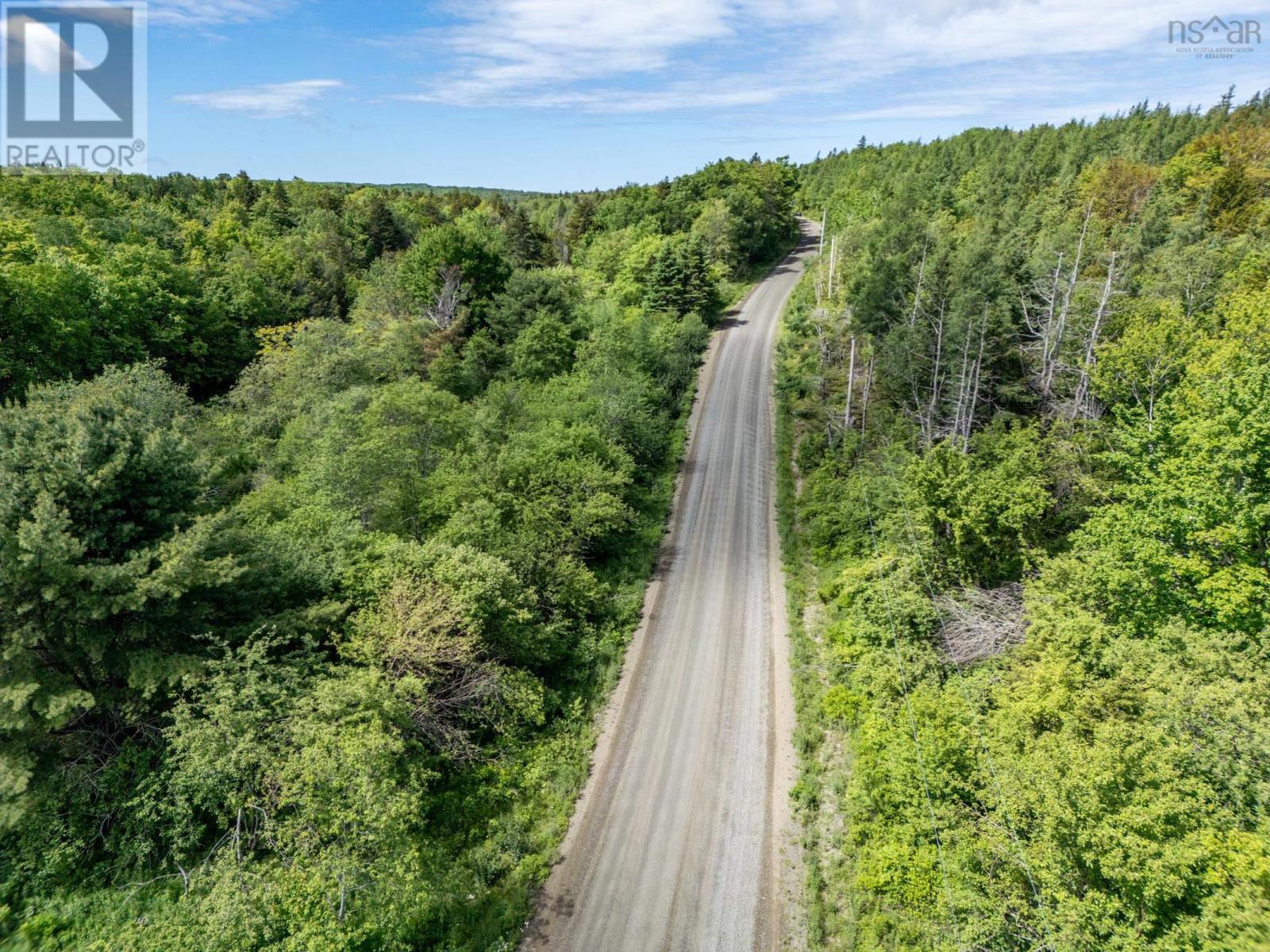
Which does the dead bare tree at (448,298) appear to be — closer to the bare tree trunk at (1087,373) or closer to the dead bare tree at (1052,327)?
the dead bare tree at (1052,327)

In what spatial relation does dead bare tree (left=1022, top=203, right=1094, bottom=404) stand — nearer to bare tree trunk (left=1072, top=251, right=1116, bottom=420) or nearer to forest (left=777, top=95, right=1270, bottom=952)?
forest (left=777, top=95, right=1270, bottom=952)

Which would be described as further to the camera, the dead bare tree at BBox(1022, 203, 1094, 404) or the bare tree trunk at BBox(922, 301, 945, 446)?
the bare tree trunk at BBox(922, 301, 945, 446)

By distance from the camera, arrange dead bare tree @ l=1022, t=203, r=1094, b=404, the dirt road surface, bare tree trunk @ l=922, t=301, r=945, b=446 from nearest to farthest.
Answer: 1. the dirt road surface
2. dead bare tree @ l=1022, t=203, r=1094, b=404
3. bare tree trunk @ l=922, t=301, r=945, b=446

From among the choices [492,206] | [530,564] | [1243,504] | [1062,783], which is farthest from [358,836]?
[492,206]

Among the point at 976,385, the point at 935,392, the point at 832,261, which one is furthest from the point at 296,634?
the point at 832,261

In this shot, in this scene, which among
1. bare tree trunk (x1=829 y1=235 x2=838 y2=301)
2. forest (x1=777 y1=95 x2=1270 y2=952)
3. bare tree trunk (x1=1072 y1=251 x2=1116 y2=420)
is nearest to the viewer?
forest (x1=777 y1=95 x2=1270 y2=952)

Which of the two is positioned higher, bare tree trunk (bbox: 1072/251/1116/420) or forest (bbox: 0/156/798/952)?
bare tree trunk (bbox: 1072/251/1116/420)

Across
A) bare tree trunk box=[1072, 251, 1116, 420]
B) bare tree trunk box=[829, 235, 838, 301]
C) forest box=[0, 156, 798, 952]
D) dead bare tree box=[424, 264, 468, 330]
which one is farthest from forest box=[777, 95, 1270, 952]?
dead bare tree box=[424, 264, 468, 330]
